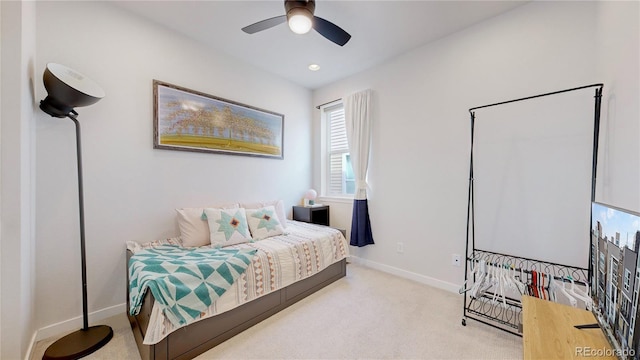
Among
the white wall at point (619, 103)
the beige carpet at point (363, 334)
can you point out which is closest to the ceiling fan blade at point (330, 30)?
the white wall at point (619, 103)

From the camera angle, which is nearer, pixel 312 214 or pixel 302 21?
pixel 302 21

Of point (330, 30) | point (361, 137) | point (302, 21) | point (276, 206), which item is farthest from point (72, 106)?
point (361, 137)

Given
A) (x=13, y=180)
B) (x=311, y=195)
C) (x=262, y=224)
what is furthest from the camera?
(x=311, y=195)

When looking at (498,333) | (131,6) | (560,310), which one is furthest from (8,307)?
(498,333)

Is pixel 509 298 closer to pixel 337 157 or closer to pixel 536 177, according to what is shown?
pixel 536 177

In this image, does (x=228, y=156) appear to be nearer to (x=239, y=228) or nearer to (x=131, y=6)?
(x=239, y=228)

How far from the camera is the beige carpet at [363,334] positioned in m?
1.65

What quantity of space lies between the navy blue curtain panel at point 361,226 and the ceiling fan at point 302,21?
77.8 inches

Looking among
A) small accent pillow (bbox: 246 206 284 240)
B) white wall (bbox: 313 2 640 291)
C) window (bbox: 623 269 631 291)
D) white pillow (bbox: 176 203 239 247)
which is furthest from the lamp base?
window (bbox: 623 269 631 291)

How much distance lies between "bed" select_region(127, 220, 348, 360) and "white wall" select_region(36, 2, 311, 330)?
0.25 meters

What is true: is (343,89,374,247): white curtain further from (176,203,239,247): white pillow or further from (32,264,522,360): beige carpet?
(176,203,239,247): white pillow

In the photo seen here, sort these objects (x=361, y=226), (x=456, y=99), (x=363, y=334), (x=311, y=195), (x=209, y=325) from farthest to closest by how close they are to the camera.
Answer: (x=311, y=195), (x=361, y=226), (x=456, y=99), (x=363, y=334), (x=209, y=325)

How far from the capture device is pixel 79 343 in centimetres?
168

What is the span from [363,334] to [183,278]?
4.49 feet
